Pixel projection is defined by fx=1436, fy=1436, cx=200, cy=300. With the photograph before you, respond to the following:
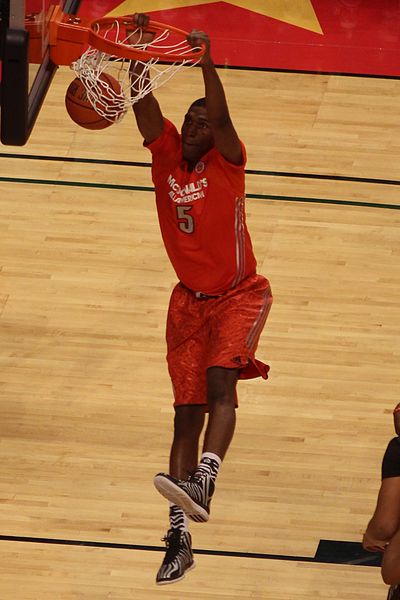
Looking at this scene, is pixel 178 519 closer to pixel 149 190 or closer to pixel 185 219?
pixel 185 219

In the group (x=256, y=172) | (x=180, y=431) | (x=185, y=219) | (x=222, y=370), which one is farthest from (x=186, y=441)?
(x=256, y=172)

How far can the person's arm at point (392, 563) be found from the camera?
6605mm

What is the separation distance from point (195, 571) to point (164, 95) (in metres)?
6.12

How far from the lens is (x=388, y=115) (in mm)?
13109

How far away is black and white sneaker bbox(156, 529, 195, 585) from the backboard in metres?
2.35

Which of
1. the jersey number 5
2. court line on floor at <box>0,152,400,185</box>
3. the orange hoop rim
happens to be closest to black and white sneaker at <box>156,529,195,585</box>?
the jersey number 5

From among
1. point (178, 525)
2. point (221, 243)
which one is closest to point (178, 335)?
point (221, 243)

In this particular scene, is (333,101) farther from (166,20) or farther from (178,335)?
(178,335)

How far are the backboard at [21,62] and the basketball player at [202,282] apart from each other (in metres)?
0.62

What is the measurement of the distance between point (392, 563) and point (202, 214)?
7.34 ft

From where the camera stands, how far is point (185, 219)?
7.83 meters

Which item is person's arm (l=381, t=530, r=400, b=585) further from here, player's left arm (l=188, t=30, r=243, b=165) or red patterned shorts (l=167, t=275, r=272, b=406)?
player's left arm (l=188, t=30, r=243, b=165)

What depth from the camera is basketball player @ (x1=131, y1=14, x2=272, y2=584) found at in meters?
7.64

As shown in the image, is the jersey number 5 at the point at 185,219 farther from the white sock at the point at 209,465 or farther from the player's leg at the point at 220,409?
the white sock at the point at 209,465
